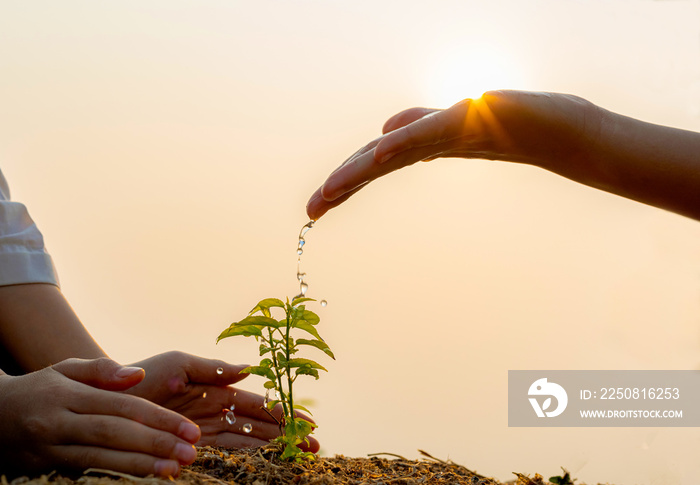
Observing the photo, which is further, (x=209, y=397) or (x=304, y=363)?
(x=209, y=397)

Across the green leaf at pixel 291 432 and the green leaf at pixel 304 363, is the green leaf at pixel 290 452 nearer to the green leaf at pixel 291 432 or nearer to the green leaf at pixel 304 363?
the green leaf at pixel 291 432

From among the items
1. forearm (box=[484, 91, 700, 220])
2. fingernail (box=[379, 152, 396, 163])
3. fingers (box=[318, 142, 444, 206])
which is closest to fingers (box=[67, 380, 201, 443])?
fingers (box=[318, 142, 444, 206])

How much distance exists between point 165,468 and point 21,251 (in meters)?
1.45

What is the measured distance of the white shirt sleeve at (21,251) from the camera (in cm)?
209

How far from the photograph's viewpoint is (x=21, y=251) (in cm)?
214

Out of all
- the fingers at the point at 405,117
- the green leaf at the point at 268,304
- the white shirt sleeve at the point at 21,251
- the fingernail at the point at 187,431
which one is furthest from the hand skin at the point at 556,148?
the white shirt sleeve at the point at 21,251

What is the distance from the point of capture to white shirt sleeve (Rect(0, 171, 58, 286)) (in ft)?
6.84

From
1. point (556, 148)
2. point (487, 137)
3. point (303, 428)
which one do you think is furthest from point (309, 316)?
point (556, 148)

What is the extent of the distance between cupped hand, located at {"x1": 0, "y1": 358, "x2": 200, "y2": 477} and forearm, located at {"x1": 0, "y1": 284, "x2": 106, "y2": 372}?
2.84 ft

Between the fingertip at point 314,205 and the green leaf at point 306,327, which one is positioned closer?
the green leaf at point 306,327

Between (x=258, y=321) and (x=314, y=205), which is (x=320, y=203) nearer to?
(x=314, y=205)

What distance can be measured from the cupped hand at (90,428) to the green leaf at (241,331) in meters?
0.27

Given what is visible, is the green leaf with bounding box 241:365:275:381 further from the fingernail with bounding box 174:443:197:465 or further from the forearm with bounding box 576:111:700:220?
the forearm with bounding box 576:111:700:220

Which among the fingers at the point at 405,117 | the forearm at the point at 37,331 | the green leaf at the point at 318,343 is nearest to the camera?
the green leaf at the point at 318,343
